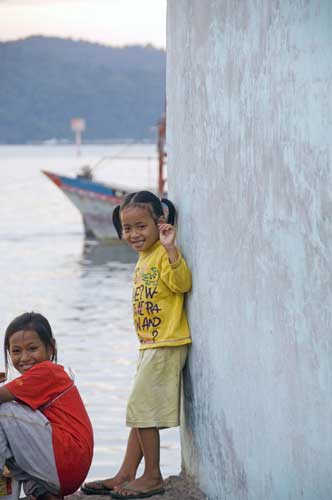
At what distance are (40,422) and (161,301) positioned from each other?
0.64 meters

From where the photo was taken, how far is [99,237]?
24.1m

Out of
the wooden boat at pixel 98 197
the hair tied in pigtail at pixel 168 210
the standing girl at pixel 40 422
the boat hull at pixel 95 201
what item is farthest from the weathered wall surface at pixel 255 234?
the boat hull at pixel 95 201

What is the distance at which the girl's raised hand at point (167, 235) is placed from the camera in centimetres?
438

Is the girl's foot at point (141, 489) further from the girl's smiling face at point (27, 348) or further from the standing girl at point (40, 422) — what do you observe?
the girl's smiling face at point (27, 348)

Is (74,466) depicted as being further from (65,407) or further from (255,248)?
(255,248)

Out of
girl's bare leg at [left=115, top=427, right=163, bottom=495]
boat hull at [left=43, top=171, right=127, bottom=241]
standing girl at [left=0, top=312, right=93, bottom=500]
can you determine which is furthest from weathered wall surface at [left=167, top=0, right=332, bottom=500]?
boat hull at [left=43, top=171, right=127, bottom=241]

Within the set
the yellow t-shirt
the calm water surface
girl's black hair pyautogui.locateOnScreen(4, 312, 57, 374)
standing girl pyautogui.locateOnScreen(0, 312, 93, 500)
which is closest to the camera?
standing girl pyautogui.locateOnScreen(0, 312, 93, 500)

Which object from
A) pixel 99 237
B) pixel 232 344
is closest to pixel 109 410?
pixel 232 344

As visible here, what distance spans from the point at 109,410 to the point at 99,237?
17188 mm

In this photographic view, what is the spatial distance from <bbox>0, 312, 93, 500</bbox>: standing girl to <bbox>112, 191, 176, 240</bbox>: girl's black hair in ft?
1.83

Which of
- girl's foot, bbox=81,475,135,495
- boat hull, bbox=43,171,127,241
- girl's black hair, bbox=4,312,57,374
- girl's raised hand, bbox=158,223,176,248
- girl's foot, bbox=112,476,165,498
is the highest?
girl's raised hand, bbox=158,223,176,248

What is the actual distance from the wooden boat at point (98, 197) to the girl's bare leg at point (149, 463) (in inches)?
739

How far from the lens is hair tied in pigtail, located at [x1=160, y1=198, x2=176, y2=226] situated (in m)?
4.68

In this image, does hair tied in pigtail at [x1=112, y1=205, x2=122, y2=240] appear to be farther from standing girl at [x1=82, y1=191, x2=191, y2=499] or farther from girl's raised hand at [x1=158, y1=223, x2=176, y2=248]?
girl's raised hand at [x1=158, y1=223, x2=176, y2=248]
